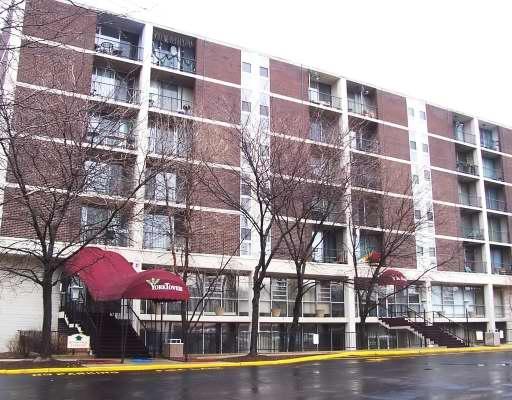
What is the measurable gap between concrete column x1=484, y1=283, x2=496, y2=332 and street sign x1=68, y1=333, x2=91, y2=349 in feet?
114

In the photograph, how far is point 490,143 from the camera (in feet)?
175

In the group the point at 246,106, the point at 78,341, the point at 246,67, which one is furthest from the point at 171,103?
the point at 78,341

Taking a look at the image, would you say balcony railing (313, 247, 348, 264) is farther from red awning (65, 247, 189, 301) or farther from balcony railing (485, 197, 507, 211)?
balcony railing (485, 197, 507, 211)

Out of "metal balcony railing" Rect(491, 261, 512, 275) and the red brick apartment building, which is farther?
"metal balcony railing" Rect(491, 261, 512, 275)

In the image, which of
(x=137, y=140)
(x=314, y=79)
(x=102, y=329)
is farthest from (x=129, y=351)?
(x=314, y=79)

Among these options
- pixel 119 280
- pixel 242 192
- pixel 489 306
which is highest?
pixel 242 192

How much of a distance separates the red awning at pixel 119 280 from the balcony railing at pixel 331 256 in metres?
16.4

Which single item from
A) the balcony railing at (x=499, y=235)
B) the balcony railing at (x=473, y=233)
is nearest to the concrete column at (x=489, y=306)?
the balcony railing at (x=473, y=233)

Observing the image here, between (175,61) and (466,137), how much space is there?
2800 cm

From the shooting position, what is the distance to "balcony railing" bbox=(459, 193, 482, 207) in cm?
4869

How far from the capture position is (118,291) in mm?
22547

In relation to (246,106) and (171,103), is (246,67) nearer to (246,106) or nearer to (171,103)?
(246,106)

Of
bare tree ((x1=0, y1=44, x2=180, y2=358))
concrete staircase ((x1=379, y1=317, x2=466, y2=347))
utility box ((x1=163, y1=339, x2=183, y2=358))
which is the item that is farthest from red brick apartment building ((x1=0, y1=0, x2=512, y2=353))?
utility box ((x1=163, y1=339, x2=183, y2=358))

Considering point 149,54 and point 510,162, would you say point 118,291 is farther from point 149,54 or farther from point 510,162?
point 510,162
